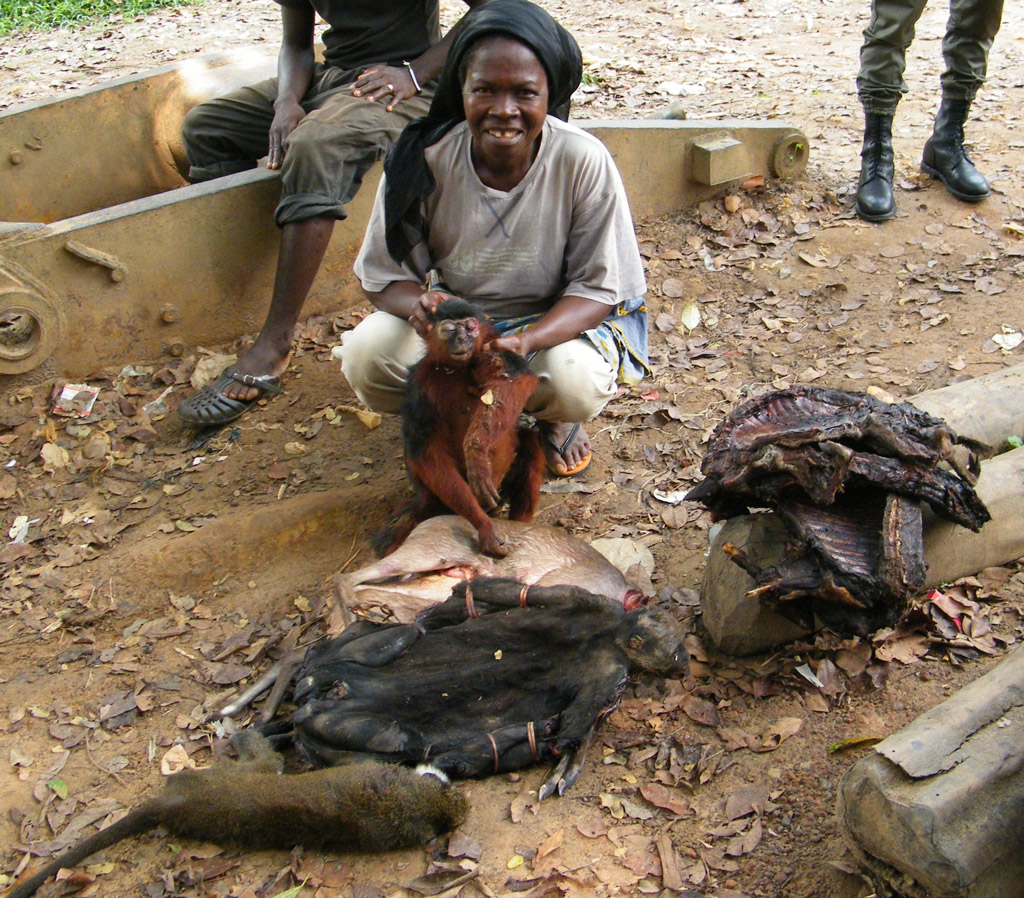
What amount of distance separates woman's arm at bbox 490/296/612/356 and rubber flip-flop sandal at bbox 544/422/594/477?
0.69 m

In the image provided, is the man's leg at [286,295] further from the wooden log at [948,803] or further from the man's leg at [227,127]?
the wooden log at [948,803]

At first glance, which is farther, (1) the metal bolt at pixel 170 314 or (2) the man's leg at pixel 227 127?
(2) the man's leg at pixel 227 127

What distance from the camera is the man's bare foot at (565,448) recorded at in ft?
13.5

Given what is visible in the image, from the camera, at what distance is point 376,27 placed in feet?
15.2

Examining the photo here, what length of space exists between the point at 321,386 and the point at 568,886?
313 centimetres

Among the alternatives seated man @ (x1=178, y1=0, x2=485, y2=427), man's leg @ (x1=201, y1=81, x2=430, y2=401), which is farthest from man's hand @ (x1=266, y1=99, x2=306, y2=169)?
man's leg @ (x1=201, y1=81, x2=430, y2=401)

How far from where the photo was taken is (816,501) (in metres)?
2.65

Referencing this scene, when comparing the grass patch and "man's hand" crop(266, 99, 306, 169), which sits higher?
the grass patch

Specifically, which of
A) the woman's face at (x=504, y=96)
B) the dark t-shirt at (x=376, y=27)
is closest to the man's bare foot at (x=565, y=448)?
the woman's face at (x=504, y=96)

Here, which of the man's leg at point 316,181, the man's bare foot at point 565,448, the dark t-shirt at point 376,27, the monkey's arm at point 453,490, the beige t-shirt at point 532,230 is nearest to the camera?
the monkey's arm at point 453,490

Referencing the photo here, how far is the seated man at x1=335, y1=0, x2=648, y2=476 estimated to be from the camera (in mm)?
3176

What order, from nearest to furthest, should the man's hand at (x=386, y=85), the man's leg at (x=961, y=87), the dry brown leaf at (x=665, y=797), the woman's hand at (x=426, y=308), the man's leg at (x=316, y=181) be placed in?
the dry brown leaf at (x=665, y=797) < the woman's hand at (x=426, y=308) < the man's leg at (x=316, y=181) < the man's hand at (x=386, y=85) < the man's leg at (x=961, y=87)

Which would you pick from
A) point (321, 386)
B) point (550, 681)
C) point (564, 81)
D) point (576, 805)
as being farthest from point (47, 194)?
point (576, 805)

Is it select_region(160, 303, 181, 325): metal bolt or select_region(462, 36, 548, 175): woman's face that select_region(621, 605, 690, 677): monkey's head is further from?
select_region(160, 303, 181, 325): metal bolt
